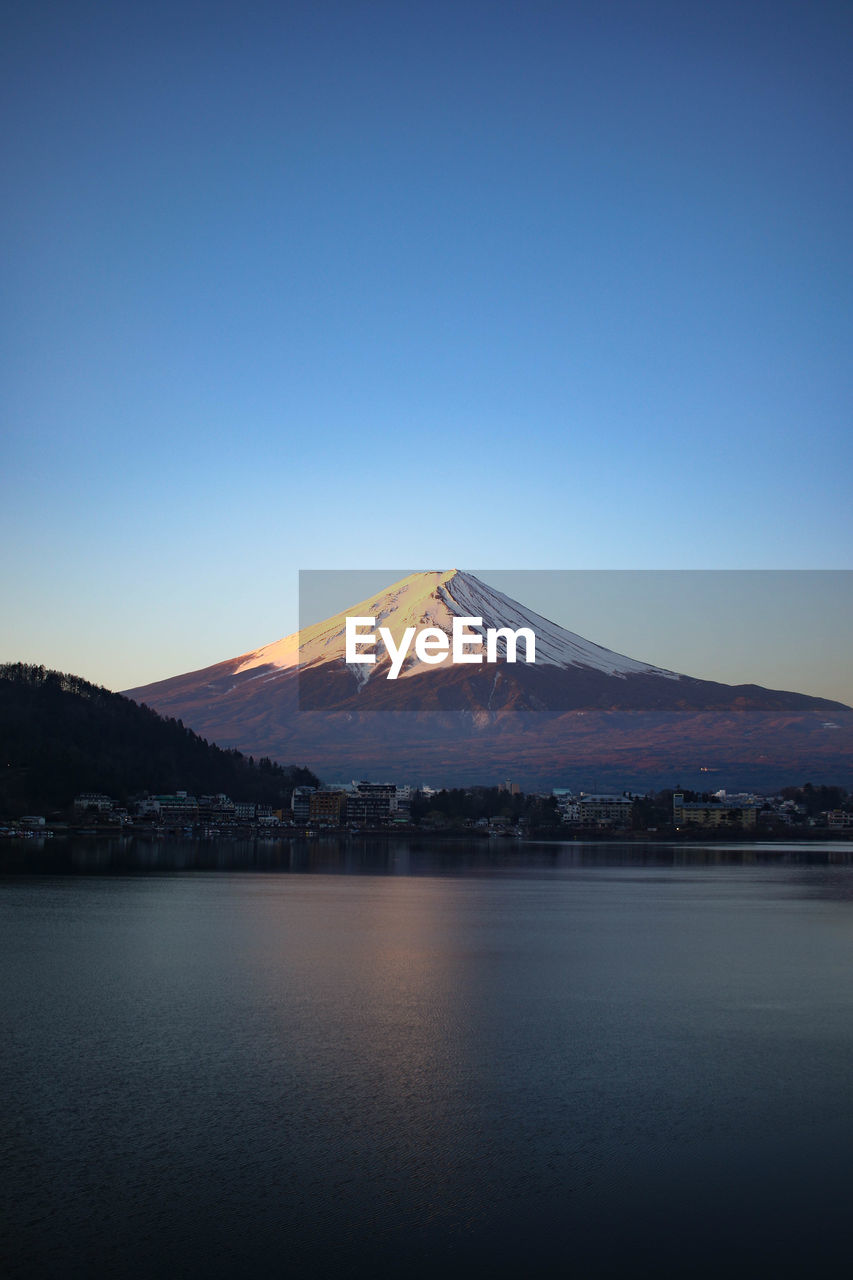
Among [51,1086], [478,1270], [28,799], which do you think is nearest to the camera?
[478,1270]

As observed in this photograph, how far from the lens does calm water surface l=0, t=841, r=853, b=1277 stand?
530cm

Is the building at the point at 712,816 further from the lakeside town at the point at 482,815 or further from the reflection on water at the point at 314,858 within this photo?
Answer: the reflection on water at the point at 314,858

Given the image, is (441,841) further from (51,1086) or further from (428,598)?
(428,598)

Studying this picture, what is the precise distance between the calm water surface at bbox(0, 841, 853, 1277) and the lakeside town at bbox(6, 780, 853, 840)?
4507 cm

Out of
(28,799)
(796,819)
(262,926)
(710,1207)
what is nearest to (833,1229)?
(710,1207)

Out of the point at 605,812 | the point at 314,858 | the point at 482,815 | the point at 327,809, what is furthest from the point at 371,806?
the point at 314,858

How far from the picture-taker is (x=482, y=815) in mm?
78438

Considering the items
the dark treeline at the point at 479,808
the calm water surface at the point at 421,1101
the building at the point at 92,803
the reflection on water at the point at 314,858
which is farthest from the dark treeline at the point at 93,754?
the calm water surface at the point at 421,1101

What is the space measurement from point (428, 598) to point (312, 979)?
4464 inches

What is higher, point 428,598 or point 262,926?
point 428,598

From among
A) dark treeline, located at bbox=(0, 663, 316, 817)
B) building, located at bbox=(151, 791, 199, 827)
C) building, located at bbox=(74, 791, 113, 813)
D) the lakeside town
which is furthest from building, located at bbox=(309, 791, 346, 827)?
building, located at bbox=(74, 791, 113, 813)

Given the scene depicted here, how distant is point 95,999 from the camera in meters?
10.7

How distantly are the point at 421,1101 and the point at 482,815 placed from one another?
71.7 m

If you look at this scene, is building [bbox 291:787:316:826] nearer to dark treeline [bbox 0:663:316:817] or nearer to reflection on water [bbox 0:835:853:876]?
dark treeline [bbox 0:663:316:817]
